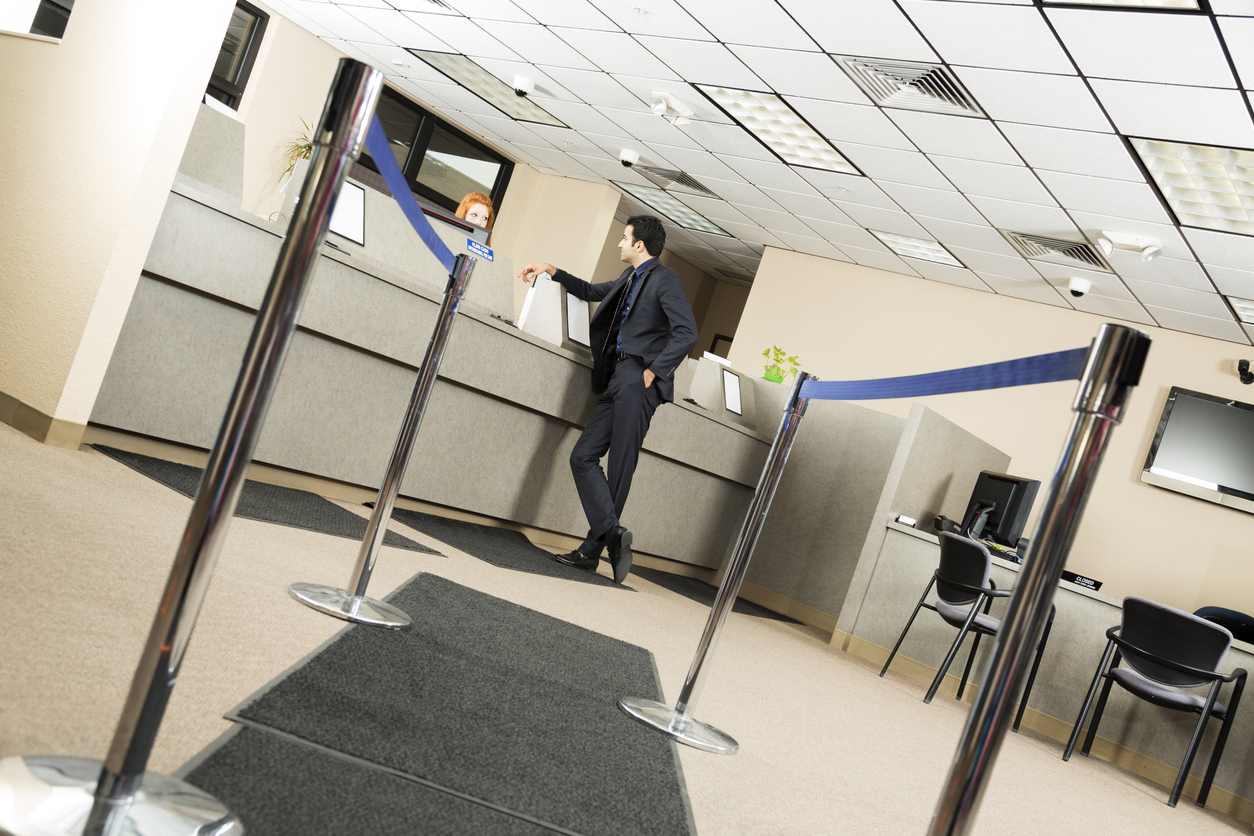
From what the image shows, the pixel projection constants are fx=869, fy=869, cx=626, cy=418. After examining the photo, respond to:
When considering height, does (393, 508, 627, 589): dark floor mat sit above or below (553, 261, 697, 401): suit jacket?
below

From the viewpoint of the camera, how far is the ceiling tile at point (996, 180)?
4.95 metres

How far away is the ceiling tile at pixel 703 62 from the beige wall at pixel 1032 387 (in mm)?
2784

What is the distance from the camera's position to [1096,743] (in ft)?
13.4

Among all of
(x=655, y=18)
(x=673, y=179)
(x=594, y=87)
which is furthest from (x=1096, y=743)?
(x=673, y=179)

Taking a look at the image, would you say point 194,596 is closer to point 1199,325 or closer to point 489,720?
point 489,720

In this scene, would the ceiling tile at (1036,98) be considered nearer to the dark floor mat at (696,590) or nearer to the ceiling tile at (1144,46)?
the ceiling tile at (1144,46)

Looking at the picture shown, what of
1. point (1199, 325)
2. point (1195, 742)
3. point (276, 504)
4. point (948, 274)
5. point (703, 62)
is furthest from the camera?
point (948, 274)

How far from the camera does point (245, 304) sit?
295 centimetres

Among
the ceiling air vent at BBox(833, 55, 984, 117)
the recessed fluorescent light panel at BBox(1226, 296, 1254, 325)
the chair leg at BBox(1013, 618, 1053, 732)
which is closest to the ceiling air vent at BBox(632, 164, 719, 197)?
the ceiling air vent at BBox(833, 55, 984, 117)

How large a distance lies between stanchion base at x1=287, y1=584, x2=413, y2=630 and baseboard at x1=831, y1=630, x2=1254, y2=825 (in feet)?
8.81

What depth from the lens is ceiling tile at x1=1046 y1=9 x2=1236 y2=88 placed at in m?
3.25

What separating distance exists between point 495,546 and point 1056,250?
4550 millimetres

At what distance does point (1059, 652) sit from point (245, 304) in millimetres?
3937

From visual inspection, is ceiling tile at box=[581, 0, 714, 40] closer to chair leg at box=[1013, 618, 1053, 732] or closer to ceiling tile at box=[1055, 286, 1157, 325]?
chair leg at box=[1013, 618, 1053, 732]
